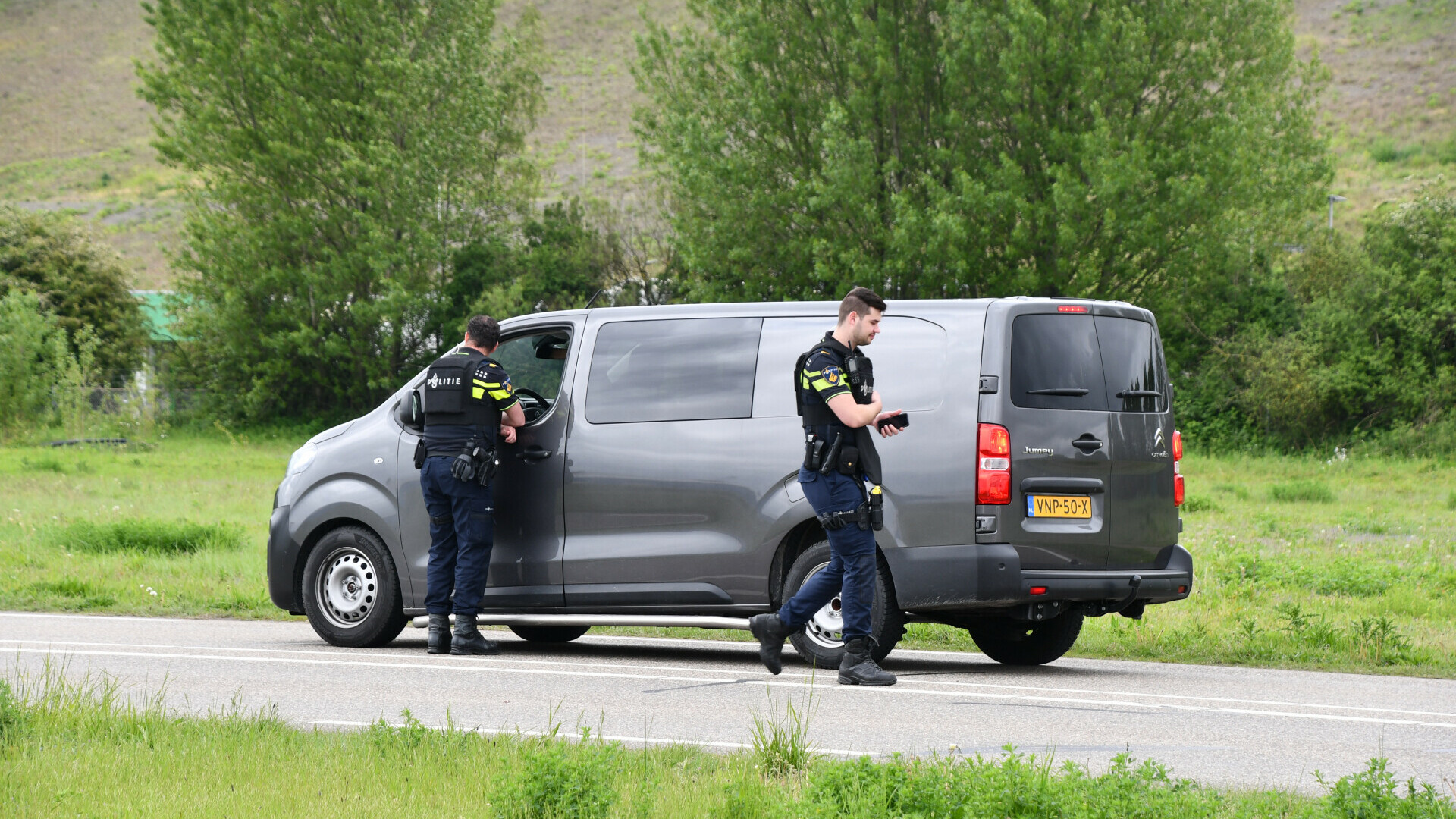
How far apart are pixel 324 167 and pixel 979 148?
59.6 feet

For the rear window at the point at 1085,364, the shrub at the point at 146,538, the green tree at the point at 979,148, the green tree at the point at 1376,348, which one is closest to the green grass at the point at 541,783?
the rear window at the point at 1085,364

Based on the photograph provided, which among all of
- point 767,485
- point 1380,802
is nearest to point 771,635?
point 767,485

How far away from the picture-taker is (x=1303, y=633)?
9.81 meters

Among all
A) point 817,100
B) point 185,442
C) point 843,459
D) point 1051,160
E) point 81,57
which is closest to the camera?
point 843,459

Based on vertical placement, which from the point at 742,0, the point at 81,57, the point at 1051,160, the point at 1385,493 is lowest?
the point at 1385,493

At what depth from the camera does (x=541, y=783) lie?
461 centimetres

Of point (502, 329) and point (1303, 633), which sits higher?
point (502, 329)

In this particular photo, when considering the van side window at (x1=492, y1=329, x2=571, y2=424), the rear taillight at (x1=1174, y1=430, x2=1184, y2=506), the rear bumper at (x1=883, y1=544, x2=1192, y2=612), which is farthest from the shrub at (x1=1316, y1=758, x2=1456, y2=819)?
the van side window at (x1=492, y1=329, x2=571, y2=424)

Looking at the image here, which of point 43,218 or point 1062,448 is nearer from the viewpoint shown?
point 1062,448

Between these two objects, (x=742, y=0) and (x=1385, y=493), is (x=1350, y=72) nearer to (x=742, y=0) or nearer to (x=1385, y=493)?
(x=742, y=0)

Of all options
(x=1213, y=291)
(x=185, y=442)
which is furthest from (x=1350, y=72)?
(x=185, y=442)

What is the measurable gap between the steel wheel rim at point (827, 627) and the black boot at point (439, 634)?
226 centimetres

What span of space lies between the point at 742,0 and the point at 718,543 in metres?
29.1

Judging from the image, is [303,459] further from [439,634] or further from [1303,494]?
[1303,494]
